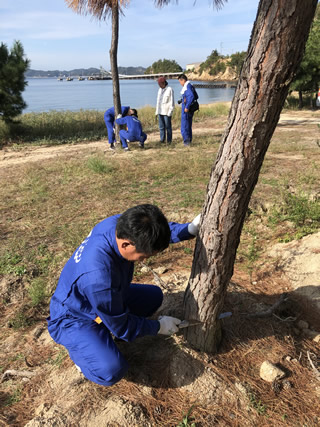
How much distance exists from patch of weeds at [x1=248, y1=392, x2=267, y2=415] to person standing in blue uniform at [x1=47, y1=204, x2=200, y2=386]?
546 millimetres

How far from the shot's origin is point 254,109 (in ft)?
4.67

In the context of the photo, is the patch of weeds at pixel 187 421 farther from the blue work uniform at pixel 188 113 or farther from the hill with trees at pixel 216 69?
the hill with trees at pixel 216 69

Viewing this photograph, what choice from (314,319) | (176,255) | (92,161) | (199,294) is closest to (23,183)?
(92,161)

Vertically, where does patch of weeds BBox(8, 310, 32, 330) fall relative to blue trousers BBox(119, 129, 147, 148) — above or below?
below

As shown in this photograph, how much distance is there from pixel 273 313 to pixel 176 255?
122 centimetres

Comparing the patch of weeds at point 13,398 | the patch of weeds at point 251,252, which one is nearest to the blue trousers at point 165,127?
the patch of weeds at point 251,252

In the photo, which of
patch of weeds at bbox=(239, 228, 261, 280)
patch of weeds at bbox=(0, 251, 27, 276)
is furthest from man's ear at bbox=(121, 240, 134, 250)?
patch of weeds at bbox=(0, 251, 27, 276)

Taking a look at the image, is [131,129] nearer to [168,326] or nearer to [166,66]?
[168,326]

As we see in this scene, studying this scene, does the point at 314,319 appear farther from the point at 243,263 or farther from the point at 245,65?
the point at 245,65

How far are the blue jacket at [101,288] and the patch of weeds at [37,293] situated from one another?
0.78m

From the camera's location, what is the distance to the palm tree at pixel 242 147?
126 centimetres

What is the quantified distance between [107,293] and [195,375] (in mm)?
744

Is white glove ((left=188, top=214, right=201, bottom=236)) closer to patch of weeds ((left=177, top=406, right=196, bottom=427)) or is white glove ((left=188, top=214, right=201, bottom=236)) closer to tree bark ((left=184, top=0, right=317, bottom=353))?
tree bark ((left=184, top=0, right=317, bottom=353))

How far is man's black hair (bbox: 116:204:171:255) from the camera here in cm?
165
